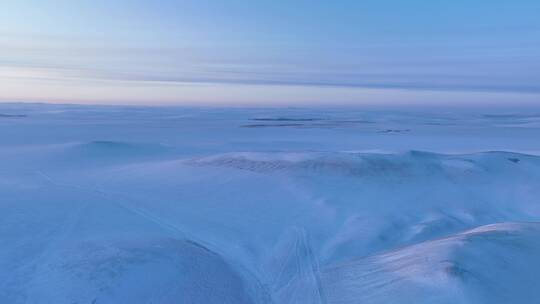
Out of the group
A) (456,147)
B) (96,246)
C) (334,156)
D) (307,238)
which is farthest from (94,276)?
(456,147)

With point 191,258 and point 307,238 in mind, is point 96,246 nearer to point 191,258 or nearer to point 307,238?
point 191,258

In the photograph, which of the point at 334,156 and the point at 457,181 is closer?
the point at 457,181

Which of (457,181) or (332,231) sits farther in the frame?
(457,181)

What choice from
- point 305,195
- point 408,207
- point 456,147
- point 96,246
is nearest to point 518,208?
point 408,207

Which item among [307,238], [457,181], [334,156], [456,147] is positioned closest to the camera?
[307,238]

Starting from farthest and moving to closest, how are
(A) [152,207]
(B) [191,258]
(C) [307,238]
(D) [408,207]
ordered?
(D) [408,207], (A) [152,207], (C) [307,238], (B) [191,258]

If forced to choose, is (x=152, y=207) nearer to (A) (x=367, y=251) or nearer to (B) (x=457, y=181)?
(A) (x=367, y=251)
